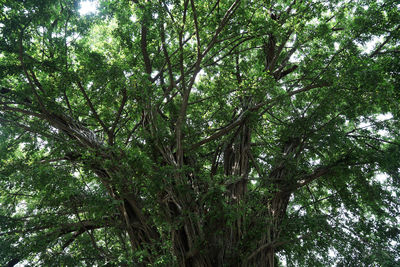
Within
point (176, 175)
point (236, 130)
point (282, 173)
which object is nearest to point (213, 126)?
point (236, 130)

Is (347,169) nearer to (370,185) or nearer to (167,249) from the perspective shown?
(370,185)

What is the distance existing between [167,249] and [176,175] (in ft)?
2.48

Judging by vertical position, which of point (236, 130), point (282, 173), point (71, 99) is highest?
point (71, 99)

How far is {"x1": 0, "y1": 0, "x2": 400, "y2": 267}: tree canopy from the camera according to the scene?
305cm

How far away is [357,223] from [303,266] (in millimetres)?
966

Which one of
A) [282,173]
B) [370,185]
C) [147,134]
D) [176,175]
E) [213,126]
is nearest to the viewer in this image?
[176,175]

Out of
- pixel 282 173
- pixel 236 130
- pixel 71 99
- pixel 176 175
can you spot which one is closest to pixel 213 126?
pixel 236 130

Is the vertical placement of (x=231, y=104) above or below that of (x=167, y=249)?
above

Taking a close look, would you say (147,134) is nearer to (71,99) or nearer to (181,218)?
(181,218)

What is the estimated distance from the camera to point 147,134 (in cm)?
351

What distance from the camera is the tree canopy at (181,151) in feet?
10.0

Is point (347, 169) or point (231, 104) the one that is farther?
point (231, 104)

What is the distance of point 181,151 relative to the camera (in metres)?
3.40

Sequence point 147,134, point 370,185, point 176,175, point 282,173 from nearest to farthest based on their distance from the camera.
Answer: point 176,175
point 147,134
point 370,185
point 282,173
